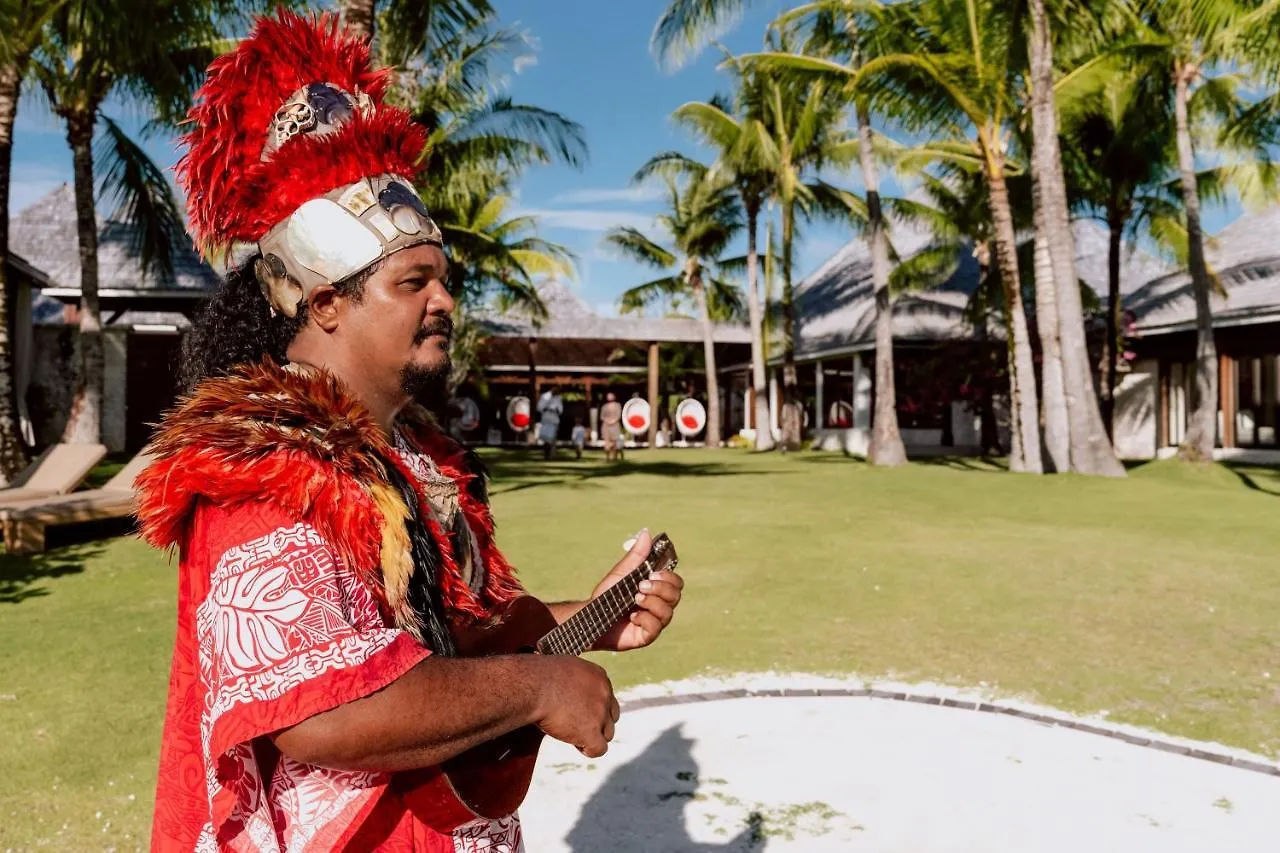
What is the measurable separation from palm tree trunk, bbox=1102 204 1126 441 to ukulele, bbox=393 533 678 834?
73.8ft

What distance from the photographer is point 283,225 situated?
148 cm

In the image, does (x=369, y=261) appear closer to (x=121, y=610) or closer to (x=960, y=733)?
(x=960, y=733)

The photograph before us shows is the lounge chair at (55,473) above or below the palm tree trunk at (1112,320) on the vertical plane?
below

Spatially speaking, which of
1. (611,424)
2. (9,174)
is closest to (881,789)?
(9,174)

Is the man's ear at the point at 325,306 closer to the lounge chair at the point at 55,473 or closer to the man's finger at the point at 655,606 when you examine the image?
the man's finger at the point at 655,606

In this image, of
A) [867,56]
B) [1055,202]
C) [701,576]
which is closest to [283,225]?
[701,576]

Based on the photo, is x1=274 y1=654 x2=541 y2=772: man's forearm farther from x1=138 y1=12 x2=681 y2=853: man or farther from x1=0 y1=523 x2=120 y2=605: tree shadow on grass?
x1=0 y1=523 x2=120 y2=605: tree shadow on grass

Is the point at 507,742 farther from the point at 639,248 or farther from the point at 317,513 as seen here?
the point at 639,248

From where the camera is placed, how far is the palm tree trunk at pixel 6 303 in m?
11.6

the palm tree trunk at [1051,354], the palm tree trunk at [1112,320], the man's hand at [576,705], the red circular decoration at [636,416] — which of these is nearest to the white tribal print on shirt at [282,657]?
the man's hand at [576,705]

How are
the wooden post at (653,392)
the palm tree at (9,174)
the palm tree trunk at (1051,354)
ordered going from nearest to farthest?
1. the palm tree at (9,174)
2. the palm tree trunk at (1051,354)
3. the wooden post at (653,392)

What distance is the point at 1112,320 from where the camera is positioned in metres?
22.0

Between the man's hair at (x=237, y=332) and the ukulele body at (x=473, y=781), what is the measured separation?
20.9 inches

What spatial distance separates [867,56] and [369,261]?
2180 centimetres
